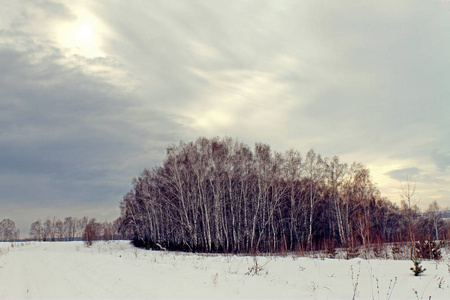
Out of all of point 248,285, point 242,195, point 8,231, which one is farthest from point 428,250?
point 8,231

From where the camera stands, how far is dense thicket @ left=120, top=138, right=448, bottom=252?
35281 mm

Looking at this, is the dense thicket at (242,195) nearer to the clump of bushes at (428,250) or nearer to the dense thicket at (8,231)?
the clump of bushes at (428,250)

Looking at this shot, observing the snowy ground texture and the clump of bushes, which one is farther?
the clump of bushes

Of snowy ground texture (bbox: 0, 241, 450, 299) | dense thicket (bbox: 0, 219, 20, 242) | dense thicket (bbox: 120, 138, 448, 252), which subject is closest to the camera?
snowy ground texture (bbox: 0, 241, 450, 299)

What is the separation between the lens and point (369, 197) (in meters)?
48.2

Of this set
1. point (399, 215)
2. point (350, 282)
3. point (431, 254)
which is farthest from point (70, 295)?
point (399, 215)

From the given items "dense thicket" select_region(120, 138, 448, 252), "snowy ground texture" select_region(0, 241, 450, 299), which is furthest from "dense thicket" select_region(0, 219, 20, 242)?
"snowy ground texture" select_region(0, 241, 450, 299)

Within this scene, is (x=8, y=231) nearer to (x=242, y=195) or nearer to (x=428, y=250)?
(x=242, y=195)

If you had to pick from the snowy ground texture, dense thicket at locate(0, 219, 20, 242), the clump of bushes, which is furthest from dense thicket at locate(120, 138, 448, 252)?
dense thicket at locate(0, 219, 20, 242)

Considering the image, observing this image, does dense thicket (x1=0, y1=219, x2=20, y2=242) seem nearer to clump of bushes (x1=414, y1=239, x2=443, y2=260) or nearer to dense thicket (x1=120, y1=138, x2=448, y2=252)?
dense thicket (x1=120, y1=138, x2=448, y2=252)

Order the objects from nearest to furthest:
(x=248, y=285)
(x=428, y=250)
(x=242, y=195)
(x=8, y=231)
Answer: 1. (x=248, y=285)
2. (x=428, y=250)
3. (x=242, y=195)
4. (x=8, y=231)

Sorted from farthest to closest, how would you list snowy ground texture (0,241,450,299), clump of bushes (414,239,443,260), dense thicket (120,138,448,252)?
dense thicket (120,138,448,252) → clump of bushes (414,239,443,260) → snowy ground texture (0,241,450,299)

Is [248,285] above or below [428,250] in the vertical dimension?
above

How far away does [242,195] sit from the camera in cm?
3938
